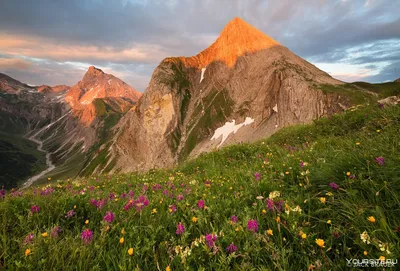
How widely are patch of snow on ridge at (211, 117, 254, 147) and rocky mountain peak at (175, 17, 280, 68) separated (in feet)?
113

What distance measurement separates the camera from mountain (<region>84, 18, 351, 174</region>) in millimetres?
78975

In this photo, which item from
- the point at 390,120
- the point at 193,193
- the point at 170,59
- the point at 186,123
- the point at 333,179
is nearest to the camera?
the point at 333,179

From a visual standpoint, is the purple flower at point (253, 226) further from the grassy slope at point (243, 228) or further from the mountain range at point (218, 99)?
the mountain range at point (218, 99)

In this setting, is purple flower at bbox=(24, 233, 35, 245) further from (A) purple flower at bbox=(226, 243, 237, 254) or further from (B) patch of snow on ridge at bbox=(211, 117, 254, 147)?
(B) patch of snow on ridge at bbox=(211, 117, 254, 147)

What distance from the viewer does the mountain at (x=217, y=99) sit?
259 feet

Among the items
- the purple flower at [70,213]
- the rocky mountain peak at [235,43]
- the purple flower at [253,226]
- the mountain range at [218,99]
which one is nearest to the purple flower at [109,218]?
the purple flower at [70,213]

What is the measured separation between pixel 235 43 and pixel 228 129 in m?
49.5

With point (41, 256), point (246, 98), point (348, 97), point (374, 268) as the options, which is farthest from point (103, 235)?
point (246, 98)

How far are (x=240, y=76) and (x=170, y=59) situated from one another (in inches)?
1833

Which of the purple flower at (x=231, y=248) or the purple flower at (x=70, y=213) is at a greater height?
the purple flower at (x=231, y=248)

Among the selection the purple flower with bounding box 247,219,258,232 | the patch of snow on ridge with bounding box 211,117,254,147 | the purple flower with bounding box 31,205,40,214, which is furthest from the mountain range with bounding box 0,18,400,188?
the purple flower with bounding box 31,205,40,214

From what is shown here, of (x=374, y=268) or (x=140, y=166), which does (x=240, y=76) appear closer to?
(x=140, y=166)

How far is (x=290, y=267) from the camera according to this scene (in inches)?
93.5

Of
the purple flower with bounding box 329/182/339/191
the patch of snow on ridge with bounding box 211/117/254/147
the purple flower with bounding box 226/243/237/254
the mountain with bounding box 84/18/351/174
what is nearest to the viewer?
the purple flower with bounding box 226/243/237/254
